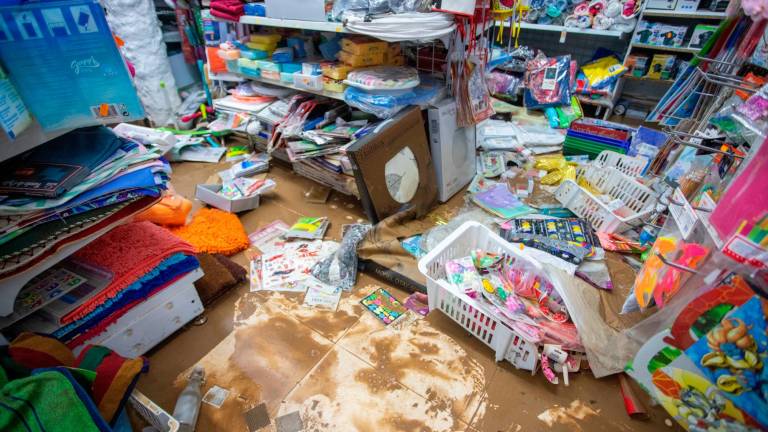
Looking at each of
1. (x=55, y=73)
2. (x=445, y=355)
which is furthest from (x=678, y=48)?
(x=55, y=73)

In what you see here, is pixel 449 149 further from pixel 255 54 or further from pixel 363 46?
pixel 255 54

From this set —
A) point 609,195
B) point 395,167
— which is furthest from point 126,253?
point 609,195

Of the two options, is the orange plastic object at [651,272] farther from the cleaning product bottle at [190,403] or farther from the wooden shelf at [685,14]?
the wooden shelf at [685,14]

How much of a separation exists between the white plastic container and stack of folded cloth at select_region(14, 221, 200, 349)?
2.34m

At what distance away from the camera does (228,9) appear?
2242 mm

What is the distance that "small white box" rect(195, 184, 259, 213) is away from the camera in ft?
7.05

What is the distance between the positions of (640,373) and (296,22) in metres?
2.19

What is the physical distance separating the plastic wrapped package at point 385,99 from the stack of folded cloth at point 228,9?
0.97 metres

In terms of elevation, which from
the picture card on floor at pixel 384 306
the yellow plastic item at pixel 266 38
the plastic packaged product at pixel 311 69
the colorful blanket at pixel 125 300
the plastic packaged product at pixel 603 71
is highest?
the yellow plastic item at pixel 266 38

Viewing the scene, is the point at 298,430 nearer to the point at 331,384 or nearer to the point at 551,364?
the point at 331,384

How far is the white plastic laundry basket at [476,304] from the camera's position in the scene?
1285mm

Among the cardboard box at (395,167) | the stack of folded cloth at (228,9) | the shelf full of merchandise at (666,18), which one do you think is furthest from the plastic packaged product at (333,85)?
the shelf full of merchandise at (666,18)

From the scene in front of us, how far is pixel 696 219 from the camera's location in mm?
1021

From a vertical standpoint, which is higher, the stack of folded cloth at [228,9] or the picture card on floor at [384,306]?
the stack of folded cloth at [228,9]
